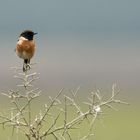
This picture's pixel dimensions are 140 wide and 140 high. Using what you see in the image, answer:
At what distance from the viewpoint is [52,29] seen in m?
82.6

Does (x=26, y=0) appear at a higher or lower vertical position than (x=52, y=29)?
higher

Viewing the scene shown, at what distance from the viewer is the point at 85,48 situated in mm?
53344

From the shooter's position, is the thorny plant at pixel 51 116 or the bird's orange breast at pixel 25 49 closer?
the thorny plant at pixel 51 116

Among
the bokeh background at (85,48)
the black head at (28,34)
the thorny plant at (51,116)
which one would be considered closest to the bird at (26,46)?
the black head at (28,34)

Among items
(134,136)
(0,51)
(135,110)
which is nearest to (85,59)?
(0,51)

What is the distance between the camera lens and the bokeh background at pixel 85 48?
2442cm

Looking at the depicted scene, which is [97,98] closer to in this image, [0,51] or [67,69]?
[67,69]

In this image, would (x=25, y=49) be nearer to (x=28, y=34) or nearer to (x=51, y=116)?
(x=28, y=34)

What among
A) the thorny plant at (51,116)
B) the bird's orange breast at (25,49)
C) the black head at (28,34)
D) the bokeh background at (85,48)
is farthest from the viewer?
the bokeh background at (85,48)

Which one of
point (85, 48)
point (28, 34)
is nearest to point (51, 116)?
point (28, 34)

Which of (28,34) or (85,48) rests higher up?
(85,48)

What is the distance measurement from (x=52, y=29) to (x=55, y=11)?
43.4 ft

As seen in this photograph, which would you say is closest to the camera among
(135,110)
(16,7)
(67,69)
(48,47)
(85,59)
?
(135,110)

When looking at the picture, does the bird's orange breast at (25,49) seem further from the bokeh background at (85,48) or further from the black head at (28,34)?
the bokeh background at (85,48)
